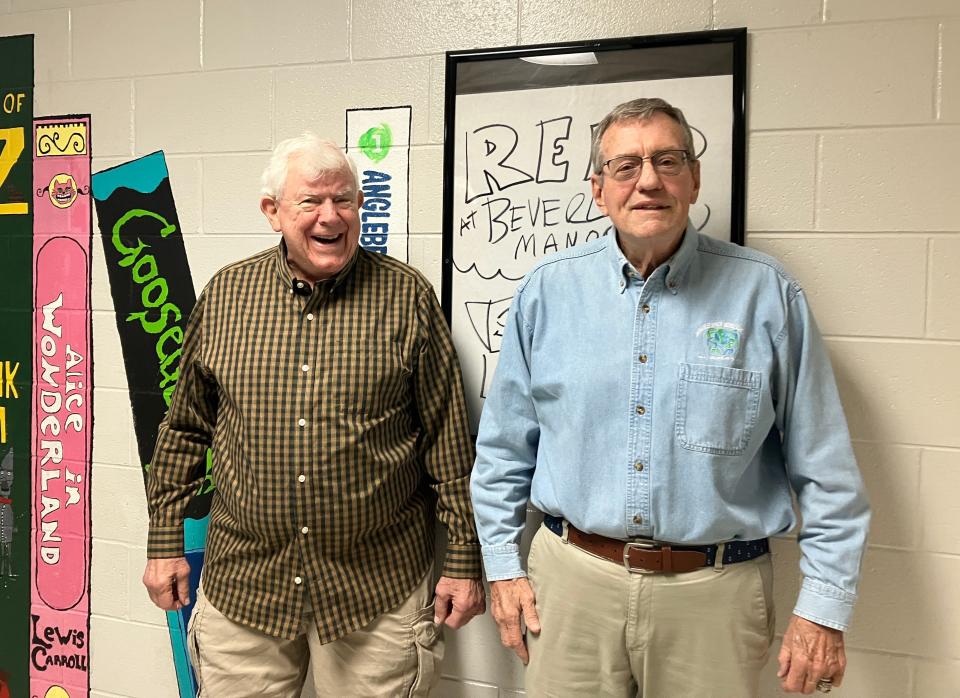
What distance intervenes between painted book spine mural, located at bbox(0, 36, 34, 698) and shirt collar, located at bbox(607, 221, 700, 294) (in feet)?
5.73

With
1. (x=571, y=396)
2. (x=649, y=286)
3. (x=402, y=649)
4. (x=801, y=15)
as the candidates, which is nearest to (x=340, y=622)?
(x=402, y=649)

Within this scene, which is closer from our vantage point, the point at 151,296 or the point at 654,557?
the point at 654,557

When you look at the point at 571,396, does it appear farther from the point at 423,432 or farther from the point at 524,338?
the point at 423,432

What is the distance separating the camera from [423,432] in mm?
1773

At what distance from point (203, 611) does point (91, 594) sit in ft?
2.37

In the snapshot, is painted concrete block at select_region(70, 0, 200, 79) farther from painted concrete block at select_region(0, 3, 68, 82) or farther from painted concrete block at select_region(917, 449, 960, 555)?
painted concrete block at select_region(917, 449, 960, 555)

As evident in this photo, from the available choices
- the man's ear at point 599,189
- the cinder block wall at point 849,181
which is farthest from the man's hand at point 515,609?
the man's ear at point 599,189

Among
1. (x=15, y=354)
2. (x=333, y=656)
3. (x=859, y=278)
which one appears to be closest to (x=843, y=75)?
(x=859, y=278)

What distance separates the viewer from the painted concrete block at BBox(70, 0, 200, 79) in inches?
82.1

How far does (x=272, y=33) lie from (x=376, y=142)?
41cm

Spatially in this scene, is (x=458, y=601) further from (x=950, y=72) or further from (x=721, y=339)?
(x=950, y=72)

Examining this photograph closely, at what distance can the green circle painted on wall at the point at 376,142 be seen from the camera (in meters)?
1.92

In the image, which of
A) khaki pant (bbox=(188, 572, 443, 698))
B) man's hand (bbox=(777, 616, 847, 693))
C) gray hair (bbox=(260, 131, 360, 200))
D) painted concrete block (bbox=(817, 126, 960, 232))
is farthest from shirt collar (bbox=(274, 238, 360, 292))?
man's hand (bbox=(777, 616, 847, 693))

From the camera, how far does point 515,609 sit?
5.08 feet
